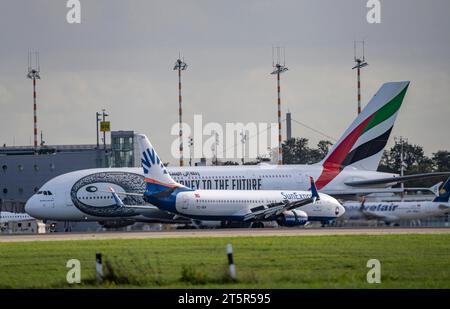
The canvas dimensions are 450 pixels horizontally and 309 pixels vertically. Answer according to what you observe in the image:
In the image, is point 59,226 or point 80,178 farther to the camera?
point 59,226

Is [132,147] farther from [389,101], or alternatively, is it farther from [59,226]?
[389,101]

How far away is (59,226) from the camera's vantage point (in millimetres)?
111812

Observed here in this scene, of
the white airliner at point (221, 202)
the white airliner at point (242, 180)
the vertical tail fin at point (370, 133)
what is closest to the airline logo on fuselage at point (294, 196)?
the white airliner at point (221, 202)

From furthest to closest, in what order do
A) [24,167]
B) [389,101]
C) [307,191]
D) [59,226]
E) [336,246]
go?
[24,167] < [59,226] < [389,101] < [307,191] < [336,246]

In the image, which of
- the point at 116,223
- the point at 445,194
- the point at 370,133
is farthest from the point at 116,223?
the point at 445,194

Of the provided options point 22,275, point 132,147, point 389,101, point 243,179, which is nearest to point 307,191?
point 243,179

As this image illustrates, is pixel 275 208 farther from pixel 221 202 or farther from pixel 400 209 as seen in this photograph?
pixel 400 209

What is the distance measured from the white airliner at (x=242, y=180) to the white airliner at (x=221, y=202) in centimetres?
725

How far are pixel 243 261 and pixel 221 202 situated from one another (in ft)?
129

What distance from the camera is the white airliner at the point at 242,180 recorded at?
8762cm

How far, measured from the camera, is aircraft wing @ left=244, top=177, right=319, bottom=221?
259 ft

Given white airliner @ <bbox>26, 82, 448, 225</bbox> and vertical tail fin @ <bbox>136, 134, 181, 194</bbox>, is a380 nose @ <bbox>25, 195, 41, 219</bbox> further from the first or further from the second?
vertical tail fin @ <bbox>136, 134, 181, 194</bbox>

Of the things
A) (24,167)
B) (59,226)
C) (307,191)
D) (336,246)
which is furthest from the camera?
(24,167)
